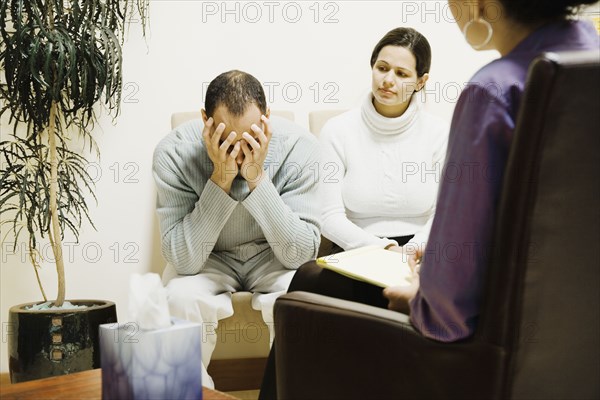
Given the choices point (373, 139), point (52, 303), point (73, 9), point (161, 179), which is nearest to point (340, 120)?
point (373, 139)

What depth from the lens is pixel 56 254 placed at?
2.16 meters

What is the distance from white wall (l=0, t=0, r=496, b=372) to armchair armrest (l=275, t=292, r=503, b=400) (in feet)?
4.88

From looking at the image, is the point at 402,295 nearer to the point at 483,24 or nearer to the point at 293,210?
the point at 483,24

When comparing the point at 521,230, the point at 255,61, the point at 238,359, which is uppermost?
the point at 255,61

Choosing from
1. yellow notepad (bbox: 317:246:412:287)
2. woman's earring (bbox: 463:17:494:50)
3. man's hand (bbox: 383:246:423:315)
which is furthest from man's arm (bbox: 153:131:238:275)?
woman's earring (bbox: 463:17:494:50)

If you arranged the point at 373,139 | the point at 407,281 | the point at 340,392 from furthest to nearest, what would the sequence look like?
the point at 373,139, the point at 407,281, the point at 340,392

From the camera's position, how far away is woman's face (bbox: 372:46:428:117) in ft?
7.64

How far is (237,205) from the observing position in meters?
2.08

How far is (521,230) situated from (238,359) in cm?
193

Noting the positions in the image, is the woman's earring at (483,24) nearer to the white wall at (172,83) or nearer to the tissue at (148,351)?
the tissue at (148,351)

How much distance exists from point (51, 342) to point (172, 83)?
102cm

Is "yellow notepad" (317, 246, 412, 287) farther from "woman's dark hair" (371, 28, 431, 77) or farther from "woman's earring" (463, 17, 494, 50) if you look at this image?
"woman's dark hair" (371, 28, 431, 77)

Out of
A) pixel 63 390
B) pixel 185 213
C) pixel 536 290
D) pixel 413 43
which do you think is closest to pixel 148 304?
pixel 63 390

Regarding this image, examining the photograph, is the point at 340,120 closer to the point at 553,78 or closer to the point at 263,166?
the point at 263,166
